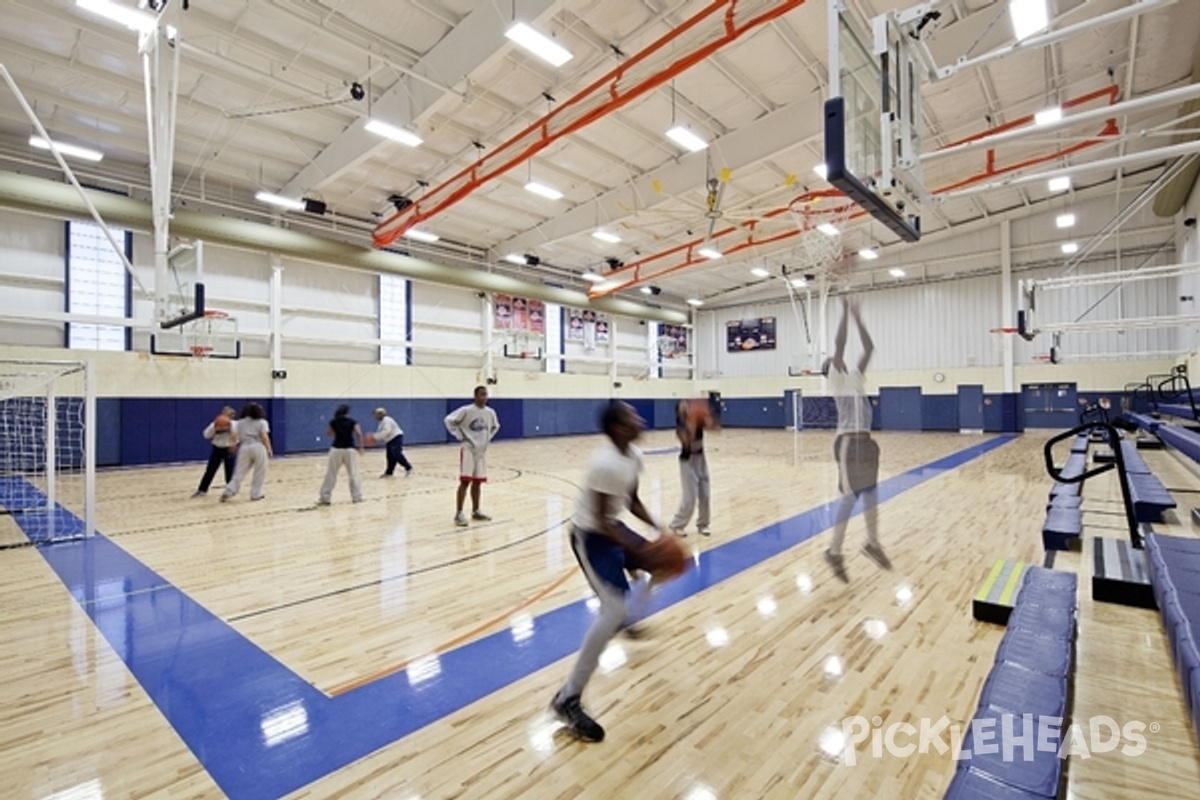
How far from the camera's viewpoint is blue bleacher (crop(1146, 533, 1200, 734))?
93.7 inches

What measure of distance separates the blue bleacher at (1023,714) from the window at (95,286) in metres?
17.0

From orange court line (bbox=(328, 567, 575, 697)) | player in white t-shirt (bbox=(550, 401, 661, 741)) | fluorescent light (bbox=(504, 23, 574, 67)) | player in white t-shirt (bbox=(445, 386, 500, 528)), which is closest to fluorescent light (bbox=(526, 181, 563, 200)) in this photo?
fluorescent light (bbox=(504, 23, 574, 67))

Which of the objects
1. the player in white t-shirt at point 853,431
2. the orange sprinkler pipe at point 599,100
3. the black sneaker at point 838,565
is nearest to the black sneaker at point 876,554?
the player in white t-shirt at point 853,431

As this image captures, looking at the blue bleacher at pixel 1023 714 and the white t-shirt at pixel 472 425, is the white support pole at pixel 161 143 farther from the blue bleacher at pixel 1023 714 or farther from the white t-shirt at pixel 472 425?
the blue bleacher at pixel 1023 714

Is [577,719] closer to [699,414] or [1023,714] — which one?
[1023,714]

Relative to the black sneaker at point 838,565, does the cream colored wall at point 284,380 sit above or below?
above

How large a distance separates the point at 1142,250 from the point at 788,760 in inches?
974

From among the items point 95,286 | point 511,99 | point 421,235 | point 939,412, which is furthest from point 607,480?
point 939,412

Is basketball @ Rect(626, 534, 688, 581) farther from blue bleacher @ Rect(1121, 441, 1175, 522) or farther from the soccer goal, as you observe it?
the soccer goal

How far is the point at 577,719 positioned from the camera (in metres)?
2.60

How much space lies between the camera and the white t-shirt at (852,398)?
167 inches

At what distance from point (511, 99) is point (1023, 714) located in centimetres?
1227

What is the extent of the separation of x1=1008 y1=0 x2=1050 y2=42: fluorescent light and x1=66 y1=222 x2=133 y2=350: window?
17168 millimetres

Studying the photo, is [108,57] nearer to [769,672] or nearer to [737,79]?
[737,79]
